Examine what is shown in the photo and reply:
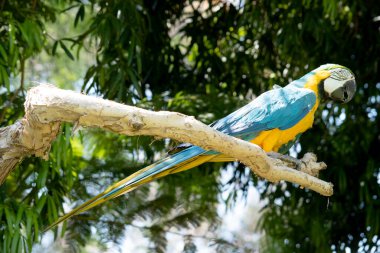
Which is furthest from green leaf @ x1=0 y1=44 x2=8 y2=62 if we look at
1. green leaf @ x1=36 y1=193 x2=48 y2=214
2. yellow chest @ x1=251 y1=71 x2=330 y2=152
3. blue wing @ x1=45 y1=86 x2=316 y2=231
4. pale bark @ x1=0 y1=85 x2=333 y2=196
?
yellow chest @ x1=251 y1=71 x2=330 y2=152

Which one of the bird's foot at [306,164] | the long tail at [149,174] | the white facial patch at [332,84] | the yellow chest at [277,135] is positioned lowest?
the bird's foot at [306,164]

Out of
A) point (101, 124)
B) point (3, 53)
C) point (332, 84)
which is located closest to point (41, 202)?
point (3, 53)

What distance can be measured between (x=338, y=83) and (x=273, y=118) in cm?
28

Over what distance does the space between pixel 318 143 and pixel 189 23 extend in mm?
883

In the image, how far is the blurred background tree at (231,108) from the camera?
139 inches

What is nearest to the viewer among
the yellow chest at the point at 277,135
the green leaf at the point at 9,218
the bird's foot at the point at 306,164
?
the bird's foot at the point at 306,164

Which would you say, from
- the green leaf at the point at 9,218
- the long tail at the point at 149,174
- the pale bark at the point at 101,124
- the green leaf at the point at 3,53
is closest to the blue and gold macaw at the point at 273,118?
the long tail at the point at 149,174

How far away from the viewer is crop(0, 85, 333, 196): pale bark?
A: 1.96m

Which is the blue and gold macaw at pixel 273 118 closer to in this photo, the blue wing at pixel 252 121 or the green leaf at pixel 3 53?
the blue wing at pixel 252 121

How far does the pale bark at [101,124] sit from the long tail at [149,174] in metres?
0.21

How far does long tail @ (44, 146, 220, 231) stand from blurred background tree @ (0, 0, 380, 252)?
1027 millimetres

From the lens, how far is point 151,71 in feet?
12.5

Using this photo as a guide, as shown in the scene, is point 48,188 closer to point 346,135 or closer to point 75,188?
point 75,188

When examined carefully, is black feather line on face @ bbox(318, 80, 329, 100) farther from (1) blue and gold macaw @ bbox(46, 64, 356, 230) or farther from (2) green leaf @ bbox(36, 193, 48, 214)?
(2) green leaf @ bbox(36, 193, 48, 214)
